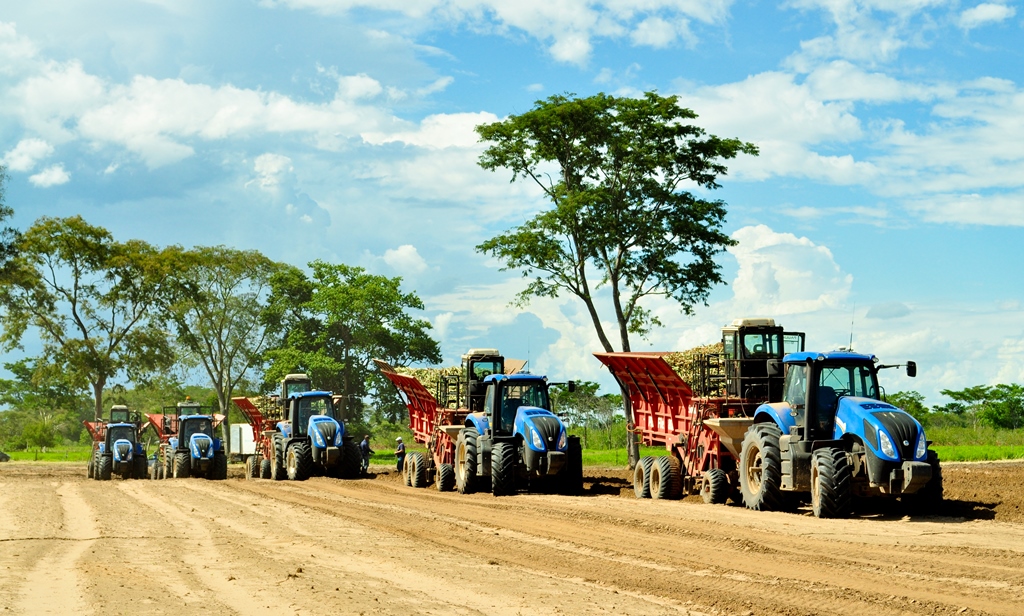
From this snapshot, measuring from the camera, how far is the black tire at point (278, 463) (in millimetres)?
31828

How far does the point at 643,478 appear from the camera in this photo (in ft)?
69.7

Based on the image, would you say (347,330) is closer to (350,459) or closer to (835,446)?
(350,459)

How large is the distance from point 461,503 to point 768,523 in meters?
6.82

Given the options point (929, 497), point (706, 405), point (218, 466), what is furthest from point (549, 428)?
point (218, 466)

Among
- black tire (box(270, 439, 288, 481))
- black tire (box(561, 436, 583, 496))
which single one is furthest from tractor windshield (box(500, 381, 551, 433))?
black tire (box(270, 439, 288, 481))

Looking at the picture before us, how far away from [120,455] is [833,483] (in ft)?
96.5

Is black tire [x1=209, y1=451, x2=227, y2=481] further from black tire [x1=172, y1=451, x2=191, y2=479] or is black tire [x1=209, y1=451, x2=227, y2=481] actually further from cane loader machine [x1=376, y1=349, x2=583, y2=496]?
cane loader machine [x1=376, y1=349, x2=583, y2=496]

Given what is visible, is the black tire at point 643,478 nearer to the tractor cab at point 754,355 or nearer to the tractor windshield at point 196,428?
the tractor cab at point 754,355

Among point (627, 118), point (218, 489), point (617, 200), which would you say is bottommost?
point (218, 489)

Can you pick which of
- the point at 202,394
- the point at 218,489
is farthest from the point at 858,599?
the point at 202,394

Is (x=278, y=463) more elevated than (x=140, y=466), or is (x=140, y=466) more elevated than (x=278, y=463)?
(x=278, y=463)

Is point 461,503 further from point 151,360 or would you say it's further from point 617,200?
point 151,360

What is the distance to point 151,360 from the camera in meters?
57.9

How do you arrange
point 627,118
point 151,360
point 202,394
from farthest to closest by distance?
1. point 202,394
2. point 151,360
3. point 627,118
